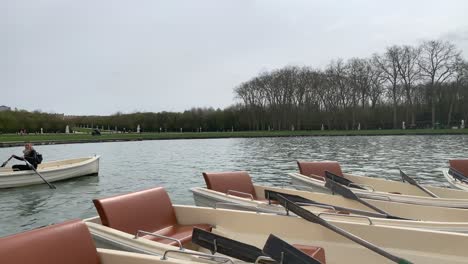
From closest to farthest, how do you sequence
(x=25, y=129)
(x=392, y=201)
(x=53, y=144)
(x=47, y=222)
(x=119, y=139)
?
1. (x=392, y=201)
2. (x=47, y=222)
3. (x=53, y=144)
4. (x=119, y=139)
5. (x=25, y=129)

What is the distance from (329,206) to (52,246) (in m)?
4.31

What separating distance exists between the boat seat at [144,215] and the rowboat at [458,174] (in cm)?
770

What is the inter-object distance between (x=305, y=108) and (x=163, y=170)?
61.4 m

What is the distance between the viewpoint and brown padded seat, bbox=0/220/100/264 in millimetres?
3855

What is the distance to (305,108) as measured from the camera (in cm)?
8206

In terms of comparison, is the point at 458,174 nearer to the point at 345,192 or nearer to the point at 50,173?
the point at 345,192

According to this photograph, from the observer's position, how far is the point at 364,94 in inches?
2963

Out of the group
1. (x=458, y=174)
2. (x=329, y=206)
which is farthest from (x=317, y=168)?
(x=329, y=206)

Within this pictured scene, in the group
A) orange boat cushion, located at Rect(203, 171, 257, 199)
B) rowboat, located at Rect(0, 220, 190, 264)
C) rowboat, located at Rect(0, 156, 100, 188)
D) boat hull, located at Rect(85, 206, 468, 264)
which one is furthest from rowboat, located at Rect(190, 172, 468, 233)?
rowboat, located at Rect(0, 156, 100, 188)

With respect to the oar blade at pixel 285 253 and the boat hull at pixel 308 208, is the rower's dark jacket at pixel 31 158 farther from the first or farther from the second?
the oar blade at pixel 285 253

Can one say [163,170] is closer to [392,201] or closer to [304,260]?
[392,201]

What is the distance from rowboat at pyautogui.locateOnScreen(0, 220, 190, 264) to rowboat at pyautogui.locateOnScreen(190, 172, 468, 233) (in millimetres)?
2887

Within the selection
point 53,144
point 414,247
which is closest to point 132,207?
point 414,247

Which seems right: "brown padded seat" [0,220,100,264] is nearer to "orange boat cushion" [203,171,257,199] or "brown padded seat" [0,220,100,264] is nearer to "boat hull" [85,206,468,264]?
"boat hull" [85,206,468,264]
